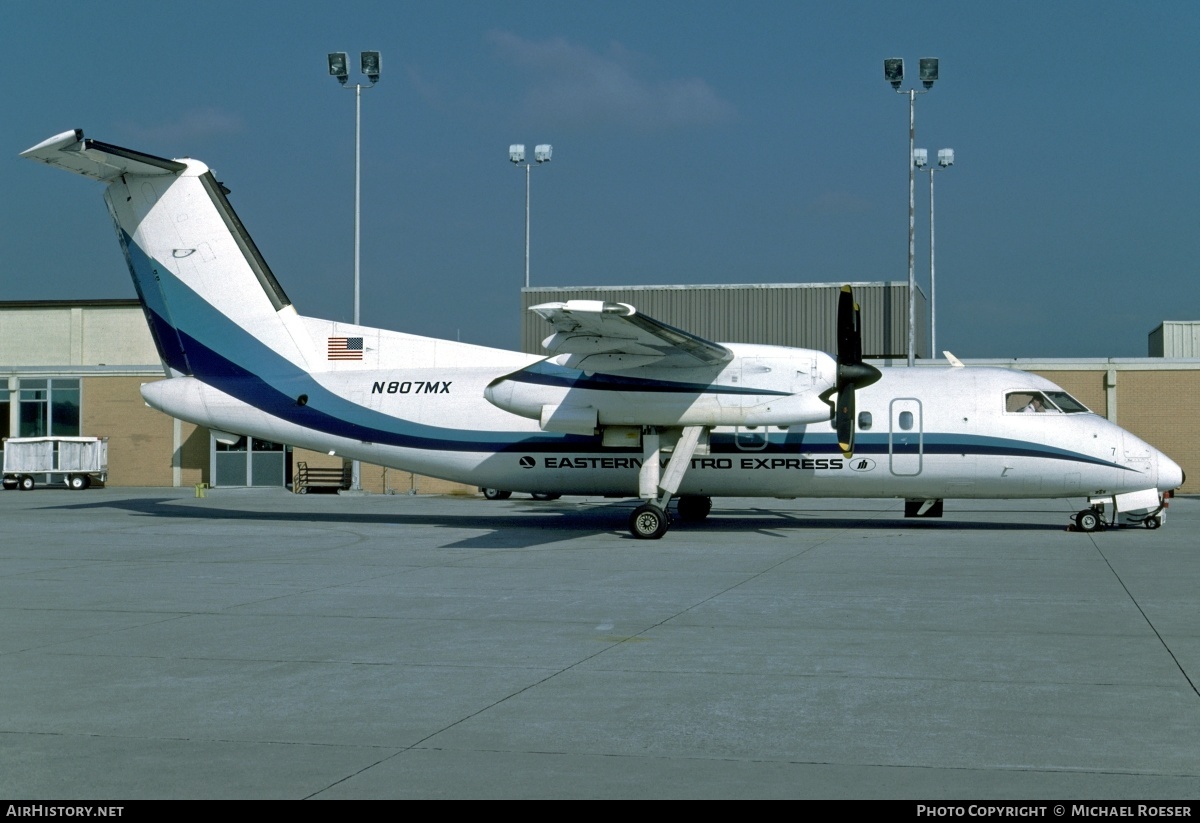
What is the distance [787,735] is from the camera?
21.9 feet

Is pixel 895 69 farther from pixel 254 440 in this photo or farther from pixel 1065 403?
pixel 254 440

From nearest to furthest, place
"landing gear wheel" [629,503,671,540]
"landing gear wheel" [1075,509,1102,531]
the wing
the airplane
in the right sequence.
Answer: the wing < "landing gear wheel" [629,503,671,540] < the airplane < "landing gear wheel" [1075,509,1102,531]

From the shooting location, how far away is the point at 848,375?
1980 cm

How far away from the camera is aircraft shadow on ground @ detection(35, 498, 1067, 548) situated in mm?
21844

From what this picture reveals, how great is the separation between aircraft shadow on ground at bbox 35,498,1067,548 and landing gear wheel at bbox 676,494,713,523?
24 centimetres

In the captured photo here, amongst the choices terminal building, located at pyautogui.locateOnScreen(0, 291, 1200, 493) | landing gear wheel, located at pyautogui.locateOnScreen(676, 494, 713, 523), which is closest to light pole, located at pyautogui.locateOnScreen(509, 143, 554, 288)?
terminal building, located at pyautogui.locateOnScreen(0, 291, 1200, 493)

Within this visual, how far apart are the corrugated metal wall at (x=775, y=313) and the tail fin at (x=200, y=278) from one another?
22576mm

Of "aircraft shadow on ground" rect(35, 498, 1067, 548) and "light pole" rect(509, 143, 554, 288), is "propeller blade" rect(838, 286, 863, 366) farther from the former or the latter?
"light pole" rect(509, 143, 554, 288)

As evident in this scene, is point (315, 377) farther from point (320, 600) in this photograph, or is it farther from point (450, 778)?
point (450, 778)

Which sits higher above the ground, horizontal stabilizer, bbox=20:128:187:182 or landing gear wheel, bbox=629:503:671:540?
horizontal stabilizer, bbox=20:128:187:182

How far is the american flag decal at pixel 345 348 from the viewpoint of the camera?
75.0 ft

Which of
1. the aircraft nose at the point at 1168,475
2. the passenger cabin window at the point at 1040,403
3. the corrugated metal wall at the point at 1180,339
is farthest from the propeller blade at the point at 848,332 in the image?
the corrugated metal wall at the point at 1180,339

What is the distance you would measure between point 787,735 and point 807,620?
4.39m

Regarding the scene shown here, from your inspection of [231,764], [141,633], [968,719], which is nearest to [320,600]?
[141,633]
